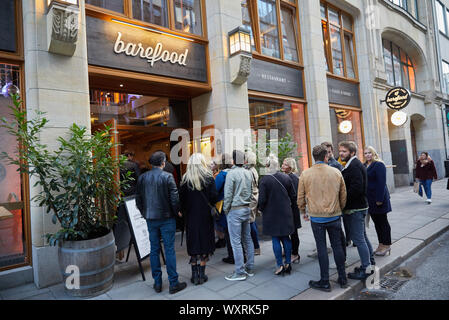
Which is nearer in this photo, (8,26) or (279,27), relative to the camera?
(8,26)

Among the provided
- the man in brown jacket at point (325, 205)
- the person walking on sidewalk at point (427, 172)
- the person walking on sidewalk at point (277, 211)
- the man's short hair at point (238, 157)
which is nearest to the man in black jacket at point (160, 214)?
the man's short hair at point (238, 157)

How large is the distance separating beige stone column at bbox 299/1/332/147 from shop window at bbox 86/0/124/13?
6500 millimetres

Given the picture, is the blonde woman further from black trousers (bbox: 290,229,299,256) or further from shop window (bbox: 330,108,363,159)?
shop window (bbox: 330,108,363,159)

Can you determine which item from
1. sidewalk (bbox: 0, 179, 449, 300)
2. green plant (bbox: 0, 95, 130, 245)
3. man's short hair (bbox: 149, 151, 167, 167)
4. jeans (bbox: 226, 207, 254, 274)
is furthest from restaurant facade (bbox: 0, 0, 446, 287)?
jeans (bbox: 226, 207, 254, 274)

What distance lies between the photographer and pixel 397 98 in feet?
41.9

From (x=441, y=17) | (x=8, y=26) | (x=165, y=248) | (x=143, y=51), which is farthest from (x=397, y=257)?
(x=441, y=17)

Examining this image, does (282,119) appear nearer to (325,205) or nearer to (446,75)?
(325,205)

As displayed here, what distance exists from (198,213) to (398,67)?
658 inches

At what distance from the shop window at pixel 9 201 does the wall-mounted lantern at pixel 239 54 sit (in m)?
4.80

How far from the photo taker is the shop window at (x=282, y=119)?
29.4 ft

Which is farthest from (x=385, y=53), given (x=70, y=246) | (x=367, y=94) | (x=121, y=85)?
(x=70, y=246)

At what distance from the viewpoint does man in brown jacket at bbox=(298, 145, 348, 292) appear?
12.3ft

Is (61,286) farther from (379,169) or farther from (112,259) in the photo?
(379,169)

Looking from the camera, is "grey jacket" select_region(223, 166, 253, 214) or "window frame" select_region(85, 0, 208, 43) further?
"window frame" select_region(85, 0, 208, 43)
